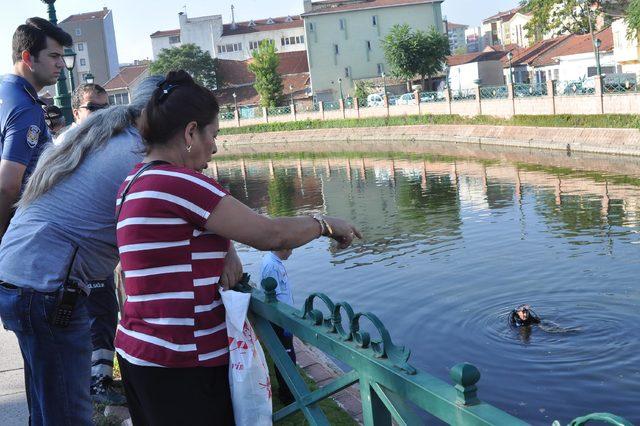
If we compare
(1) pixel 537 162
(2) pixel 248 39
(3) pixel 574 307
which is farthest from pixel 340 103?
(3) pixel 574 307

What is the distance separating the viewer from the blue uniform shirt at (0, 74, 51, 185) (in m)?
3.67

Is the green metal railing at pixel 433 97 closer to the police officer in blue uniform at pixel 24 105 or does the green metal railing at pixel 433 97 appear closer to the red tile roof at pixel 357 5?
the red tile roof at pixel 357 5

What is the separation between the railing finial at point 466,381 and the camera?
1.83m

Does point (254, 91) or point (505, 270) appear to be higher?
point (254, 91)

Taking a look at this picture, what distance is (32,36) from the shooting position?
3.82 m

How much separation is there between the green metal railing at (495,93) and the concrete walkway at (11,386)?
113 ft

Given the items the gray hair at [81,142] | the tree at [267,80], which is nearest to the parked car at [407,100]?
the tree at [267,80]

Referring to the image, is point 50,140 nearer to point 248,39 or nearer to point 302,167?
point 302,167

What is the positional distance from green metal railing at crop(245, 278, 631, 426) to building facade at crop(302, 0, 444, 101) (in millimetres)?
66759

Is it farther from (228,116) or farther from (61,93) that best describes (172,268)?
(228,116)

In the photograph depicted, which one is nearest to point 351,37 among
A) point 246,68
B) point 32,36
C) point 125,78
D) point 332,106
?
point 246,68

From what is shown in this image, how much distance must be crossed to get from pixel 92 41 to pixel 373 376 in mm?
89689

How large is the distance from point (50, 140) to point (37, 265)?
1.11 m

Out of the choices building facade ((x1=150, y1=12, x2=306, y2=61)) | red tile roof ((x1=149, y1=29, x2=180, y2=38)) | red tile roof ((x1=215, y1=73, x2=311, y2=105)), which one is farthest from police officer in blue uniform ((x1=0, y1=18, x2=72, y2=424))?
red tile roof ((x1=149, y1=29, x2=180, y2=38))
